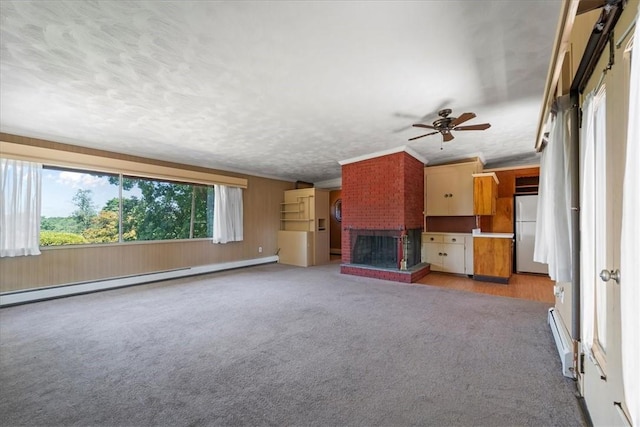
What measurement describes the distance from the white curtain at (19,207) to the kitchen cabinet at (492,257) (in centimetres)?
710

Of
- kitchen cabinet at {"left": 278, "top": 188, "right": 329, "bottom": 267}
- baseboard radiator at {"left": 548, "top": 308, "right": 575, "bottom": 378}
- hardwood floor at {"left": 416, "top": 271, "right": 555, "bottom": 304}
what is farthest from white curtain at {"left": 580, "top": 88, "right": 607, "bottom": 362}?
kitchen cabinet at {"left": 278, "top": 188, "right": 329, "bottom": 267}

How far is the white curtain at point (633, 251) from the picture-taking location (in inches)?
31.0

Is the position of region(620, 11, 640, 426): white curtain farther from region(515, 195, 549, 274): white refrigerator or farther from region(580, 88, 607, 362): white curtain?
region(515, 195, 549, 274): white refrigerator

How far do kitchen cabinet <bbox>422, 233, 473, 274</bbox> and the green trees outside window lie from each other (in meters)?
4.92

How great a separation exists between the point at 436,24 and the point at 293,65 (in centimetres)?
113

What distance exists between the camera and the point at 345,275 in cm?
550

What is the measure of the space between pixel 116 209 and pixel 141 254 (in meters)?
0.92

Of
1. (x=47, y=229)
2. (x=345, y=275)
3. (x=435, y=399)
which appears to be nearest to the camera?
(x=435, y=399)

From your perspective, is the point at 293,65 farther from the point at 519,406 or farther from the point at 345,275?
the point at 345,275

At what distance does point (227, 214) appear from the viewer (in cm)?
632

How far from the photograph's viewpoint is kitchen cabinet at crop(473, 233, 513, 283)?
15.4ft

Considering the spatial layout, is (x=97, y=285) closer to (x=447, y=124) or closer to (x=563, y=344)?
(x=447, y=124)

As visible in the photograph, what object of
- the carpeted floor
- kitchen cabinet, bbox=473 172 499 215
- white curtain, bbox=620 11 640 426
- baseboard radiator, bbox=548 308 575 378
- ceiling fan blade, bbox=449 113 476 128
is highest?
ceiling fan blade, bbox=449 113 476 128

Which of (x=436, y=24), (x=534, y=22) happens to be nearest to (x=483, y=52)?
(x=534, y=22)
